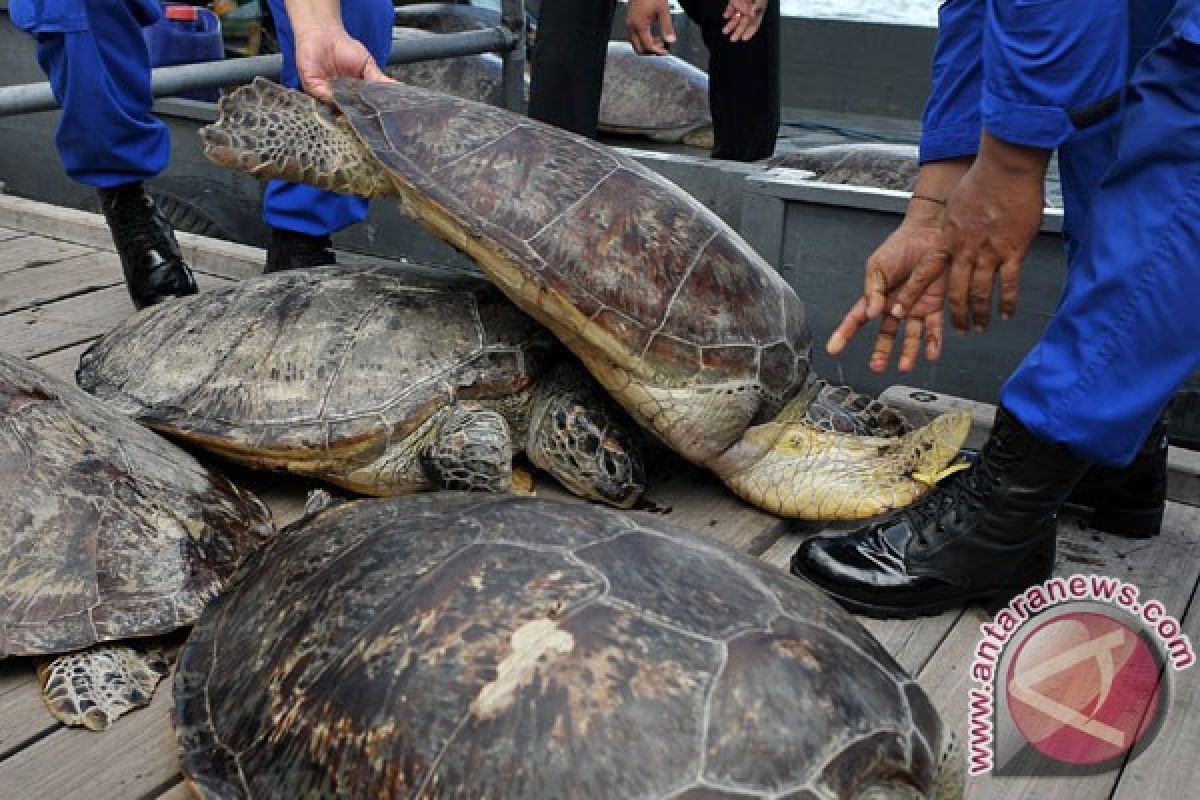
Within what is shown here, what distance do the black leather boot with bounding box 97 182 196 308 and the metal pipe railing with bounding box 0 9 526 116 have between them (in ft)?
0.93

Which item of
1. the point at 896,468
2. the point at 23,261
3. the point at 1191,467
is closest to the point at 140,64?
the point at 23,261

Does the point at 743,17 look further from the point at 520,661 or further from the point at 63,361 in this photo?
the point at 520,661

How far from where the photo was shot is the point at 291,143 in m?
2.30

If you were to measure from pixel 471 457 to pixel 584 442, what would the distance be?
0.24 metres

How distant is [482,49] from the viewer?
4395mm

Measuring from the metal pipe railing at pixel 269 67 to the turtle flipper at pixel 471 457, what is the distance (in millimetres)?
1596

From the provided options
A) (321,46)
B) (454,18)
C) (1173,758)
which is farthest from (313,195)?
(454,18)

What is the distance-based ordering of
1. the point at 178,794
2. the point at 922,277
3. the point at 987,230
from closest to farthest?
1. the point at 178,794
2. the point at 987,230
3. the point at 922,277

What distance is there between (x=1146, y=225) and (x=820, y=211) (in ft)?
4.62

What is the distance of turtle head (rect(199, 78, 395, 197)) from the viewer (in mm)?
2299

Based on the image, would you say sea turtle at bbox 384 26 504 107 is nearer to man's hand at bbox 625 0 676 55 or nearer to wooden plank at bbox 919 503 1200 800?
man's hand at bbox 625 0 676 55

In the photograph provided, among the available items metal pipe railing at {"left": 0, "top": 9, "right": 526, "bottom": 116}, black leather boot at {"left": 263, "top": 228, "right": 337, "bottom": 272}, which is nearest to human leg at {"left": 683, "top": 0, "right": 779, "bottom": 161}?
metal pipe railing at {"left": 0, "top": 9, "right": 526, "bottom": 116}

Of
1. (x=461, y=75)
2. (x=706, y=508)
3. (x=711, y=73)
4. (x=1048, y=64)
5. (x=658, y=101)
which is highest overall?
(x=1048, y=64)

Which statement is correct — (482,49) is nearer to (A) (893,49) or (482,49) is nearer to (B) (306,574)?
(A) (893,49)
